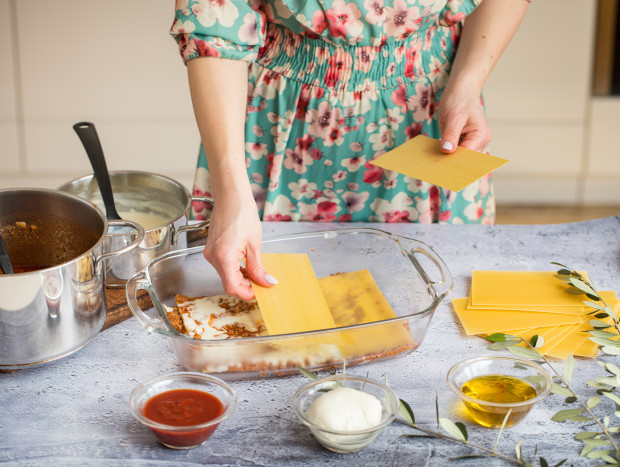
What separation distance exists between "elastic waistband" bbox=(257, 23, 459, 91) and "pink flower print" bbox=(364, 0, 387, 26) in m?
0.07

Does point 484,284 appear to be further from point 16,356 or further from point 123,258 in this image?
point 16,356

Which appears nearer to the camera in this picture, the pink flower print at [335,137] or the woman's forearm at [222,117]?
the woman's forearm at [222,117]

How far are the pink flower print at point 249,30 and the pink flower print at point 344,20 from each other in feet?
0.48

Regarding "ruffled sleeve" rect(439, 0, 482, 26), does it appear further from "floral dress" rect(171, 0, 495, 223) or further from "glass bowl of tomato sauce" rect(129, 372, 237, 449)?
"glass bowl of tomato sauce" rect(129, 372, 237, 449)

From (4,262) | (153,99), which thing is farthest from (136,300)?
(153,99)

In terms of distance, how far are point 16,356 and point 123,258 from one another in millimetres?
264

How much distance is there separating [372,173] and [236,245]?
0.59m

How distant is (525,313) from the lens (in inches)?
45.8

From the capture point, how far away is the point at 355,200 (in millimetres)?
1625

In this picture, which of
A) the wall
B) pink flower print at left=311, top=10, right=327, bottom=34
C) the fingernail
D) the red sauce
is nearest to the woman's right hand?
the fingernail

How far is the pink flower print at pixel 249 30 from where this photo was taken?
4.25ft

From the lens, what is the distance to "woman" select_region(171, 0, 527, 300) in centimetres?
126

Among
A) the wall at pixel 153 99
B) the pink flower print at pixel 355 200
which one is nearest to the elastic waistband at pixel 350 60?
the pink flower print at pixel 355 200

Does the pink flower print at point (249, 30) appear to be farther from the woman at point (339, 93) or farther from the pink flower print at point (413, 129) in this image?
the pink flower print at point (413, 129)
